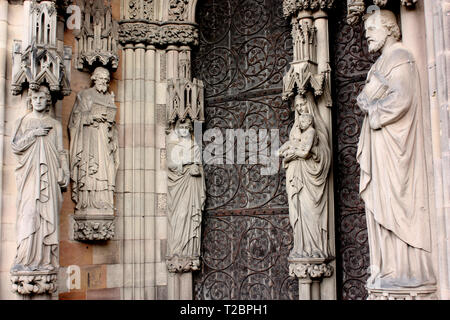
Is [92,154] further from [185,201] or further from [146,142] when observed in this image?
[185,201]

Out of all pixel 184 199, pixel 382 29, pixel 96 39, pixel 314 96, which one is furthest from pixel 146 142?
pixel 382 29

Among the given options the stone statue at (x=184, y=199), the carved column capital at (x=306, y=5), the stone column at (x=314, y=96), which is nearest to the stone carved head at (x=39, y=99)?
the stone statue at (x=184, y=199)

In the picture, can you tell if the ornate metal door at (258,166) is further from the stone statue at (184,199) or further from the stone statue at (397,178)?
the stone statue at (397,178)

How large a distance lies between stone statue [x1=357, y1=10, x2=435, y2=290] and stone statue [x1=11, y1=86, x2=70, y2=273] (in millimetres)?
3077

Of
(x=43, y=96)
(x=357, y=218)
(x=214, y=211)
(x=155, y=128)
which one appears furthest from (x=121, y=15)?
(x=357, y=218)

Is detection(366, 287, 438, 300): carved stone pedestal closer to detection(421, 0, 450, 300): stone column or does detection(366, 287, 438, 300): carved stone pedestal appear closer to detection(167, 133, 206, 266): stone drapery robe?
detection(421, 0, 450, 300): stone column

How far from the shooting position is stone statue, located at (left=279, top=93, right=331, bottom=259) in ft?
21.8

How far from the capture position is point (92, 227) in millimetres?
7203

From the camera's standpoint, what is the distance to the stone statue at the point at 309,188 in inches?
261

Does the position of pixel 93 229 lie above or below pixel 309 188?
below

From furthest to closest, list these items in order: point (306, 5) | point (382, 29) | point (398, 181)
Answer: point (306, 5) → point (382, 29) → point (398, 181)

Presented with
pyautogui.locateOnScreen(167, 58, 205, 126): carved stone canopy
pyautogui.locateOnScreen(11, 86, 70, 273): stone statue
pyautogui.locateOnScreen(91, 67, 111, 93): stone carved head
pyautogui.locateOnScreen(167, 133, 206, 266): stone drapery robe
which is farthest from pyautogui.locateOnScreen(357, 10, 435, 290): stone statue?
pyautogui.locateOnScreen(91, 67, 111, 93): stone carved head

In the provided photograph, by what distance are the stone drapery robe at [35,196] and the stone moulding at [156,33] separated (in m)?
1.91

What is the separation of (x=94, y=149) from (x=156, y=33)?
1687 millimetres
